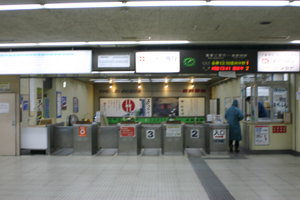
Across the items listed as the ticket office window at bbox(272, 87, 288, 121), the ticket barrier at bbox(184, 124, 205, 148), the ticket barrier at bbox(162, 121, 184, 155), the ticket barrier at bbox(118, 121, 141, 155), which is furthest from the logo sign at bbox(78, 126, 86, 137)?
the ticket office window at bbox(272, 87, 288, 121)

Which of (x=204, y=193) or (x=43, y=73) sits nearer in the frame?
(x=204, y=193)

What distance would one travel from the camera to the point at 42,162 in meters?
6.86

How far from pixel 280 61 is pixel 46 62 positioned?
6292 mm

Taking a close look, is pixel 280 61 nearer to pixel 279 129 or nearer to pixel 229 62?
pixel 229 62

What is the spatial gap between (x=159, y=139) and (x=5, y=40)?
5.27 metres

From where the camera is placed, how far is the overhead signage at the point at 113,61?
685 centimetres

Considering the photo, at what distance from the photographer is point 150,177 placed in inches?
212

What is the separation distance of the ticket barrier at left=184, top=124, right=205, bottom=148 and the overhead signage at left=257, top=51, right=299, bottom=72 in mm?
2650

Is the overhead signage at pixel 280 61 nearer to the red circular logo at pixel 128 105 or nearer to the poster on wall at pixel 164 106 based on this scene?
the poster on wall at pixel 164 106

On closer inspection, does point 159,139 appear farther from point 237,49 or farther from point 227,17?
point 227,17

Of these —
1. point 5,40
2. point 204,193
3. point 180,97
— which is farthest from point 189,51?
point 180,97

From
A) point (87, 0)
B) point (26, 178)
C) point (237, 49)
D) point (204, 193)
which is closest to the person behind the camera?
point (87, 0)

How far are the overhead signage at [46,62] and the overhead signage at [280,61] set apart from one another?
460cm

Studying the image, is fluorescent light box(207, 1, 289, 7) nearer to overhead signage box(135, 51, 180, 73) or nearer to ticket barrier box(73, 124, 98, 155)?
overhead signage box(135, 51, 180, 73)
